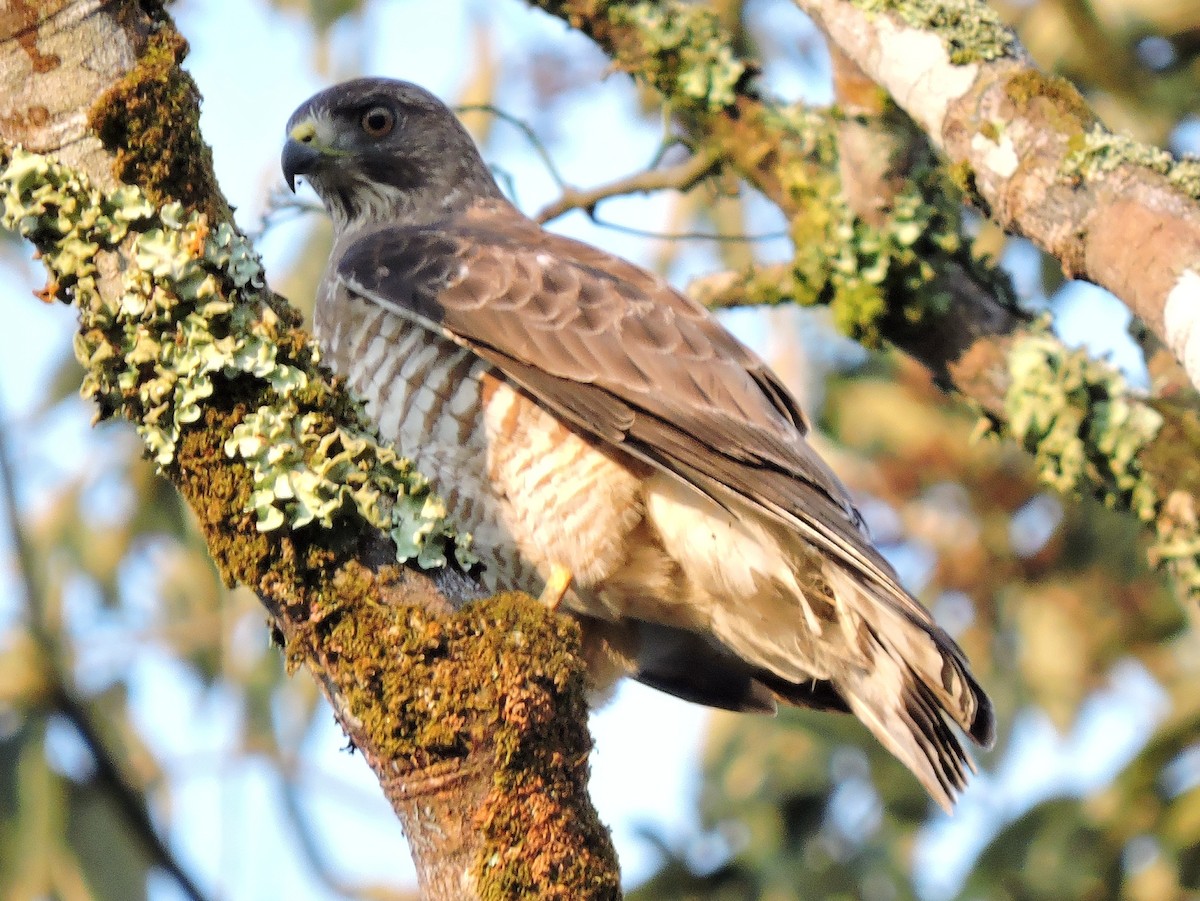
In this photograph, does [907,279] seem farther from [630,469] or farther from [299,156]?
[299,156]

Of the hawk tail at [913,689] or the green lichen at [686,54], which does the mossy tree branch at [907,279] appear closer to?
the green lichen at [686,54]

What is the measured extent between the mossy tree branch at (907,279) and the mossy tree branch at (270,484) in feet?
8.25

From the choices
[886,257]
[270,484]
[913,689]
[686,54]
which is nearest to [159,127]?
[270,484]

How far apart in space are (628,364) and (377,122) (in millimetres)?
1843

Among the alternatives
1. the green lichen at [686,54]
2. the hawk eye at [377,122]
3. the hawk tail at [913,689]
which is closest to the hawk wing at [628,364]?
the hawk tail at [913,689]

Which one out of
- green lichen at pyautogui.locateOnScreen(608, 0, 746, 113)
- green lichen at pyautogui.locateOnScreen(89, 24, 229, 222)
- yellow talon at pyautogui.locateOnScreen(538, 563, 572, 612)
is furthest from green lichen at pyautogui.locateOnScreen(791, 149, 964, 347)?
green lichen at pyautogui.locateOnScreen(89, 24, 229, 222)

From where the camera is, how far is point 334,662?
2.30 m

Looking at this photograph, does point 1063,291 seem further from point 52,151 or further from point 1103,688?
point 52,151

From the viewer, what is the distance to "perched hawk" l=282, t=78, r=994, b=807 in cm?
348

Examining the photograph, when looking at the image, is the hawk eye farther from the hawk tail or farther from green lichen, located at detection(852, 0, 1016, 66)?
the hawk tail

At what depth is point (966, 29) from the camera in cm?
348

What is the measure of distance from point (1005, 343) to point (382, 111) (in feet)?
7.49

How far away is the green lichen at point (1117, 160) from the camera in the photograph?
3.09 meters

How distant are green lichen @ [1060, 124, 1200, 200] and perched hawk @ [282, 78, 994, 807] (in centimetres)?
98
